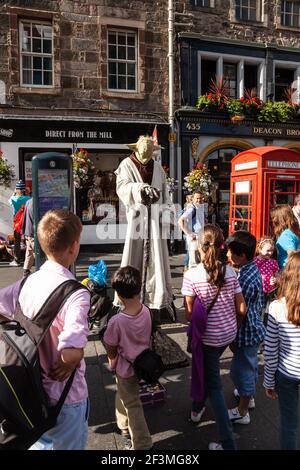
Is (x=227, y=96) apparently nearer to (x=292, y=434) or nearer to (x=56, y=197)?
(x=56, y=197)

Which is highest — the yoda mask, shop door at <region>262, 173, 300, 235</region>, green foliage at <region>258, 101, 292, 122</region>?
green foliage at <region>258, 101, 292, 122</region>

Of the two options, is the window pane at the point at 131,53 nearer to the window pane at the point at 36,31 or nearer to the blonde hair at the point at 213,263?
the window pane at the point at 36,31

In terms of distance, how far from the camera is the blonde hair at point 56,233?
203cm

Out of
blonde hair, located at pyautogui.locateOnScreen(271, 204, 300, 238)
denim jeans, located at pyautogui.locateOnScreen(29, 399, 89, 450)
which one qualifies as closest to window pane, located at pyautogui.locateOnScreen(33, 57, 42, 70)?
blonde hair, located at pyautogui.locateOnScreen(271, 204, 300, 238)

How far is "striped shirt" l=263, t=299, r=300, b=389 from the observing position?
2.40 metres

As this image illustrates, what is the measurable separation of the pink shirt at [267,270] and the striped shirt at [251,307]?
1.03 m

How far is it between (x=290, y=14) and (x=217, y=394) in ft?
48.7

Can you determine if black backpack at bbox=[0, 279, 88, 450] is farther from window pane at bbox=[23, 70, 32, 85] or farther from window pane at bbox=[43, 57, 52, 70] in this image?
window pane at bbox=[43, 57, 52, 70]

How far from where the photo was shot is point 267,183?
23.3 ft

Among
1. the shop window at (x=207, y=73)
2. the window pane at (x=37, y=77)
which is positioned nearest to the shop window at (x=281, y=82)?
the shop window at (x=207, y=73)

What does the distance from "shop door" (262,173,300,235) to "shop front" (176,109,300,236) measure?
548 cm

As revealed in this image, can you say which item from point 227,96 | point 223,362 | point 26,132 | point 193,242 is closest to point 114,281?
point 223,362

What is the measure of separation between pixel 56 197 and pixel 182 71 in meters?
9.36

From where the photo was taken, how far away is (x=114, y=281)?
2840mm
